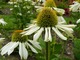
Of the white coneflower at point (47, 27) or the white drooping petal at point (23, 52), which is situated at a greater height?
the white coneflower at point (47, 27)

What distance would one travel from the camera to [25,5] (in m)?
5.35

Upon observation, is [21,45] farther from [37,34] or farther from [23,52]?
[37,34]

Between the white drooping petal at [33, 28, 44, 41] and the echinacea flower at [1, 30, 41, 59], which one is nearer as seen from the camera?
the white drooping petal at [33, 28, 44, 41]

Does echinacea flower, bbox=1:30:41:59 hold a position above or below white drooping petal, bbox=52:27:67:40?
below

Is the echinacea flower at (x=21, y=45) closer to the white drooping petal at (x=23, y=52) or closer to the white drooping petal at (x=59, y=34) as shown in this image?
the white drooping petal at (x=23, y=52)

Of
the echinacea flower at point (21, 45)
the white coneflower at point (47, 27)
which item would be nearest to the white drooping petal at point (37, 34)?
the white coneflower at point (47, 27)

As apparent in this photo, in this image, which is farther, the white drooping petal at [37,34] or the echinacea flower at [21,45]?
the echinacea flower at [21,45]

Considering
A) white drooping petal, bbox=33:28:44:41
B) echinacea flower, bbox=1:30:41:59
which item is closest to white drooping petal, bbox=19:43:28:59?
echinacea flower, bbox=1:30:41:59

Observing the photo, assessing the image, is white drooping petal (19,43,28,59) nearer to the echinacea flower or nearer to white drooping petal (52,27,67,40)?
the echinacea flower

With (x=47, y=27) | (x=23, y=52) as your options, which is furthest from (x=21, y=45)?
(x=47, y=27)

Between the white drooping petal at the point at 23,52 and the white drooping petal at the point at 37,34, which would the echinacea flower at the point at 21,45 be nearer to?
the white drooping petal at the point at 23,52

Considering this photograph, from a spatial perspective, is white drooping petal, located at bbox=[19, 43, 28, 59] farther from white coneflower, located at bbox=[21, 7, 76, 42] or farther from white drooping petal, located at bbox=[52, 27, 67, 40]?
white drooping petal, located at bbox=[52, 27, 67, 40]

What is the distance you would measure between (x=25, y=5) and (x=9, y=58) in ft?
3.54

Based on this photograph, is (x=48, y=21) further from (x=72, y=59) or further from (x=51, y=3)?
(x=72, y=59)
